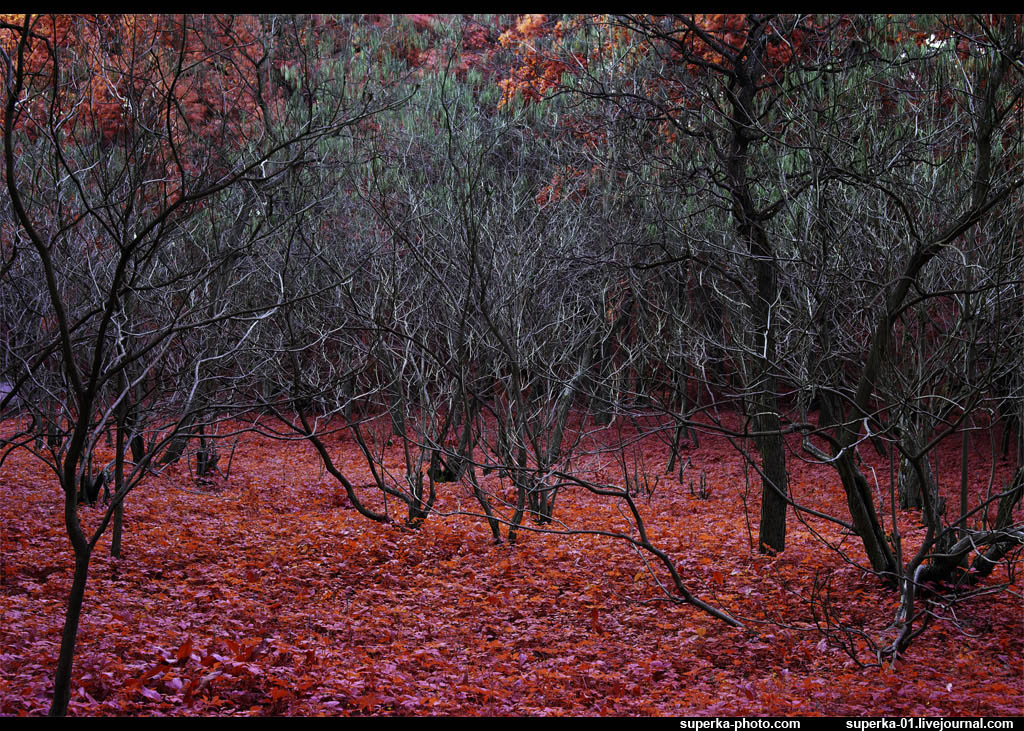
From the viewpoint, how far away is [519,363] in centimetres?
877

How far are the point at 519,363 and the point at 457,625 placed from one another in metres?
3.30

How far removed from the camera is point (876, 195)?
7.22 metres

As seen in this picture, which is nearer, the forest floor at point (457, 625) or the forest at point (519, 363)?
the forest floor at point (457, 625)

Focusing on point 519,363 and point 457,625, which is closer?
point 457,625

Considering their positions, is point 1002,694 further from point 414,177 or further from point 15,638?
point 414,177

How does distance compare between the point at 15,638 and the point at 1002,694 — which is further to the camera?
the point at 15,638

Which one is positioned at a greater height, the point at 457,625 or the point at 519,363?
the point at 519,363

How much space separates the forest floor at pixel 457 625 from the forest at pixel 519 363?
0.04m

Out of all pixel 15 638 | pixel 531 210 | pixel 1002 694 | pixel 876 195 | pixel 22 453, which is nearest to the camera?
pixel 1002 694

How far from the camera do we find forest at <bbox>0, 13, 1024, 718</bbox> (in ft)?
15.3

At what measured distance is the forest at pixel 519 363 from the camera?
15.3 ft

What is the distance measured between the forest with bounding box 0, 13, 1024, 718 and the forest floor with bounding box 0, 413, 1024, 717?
41 millimetres
